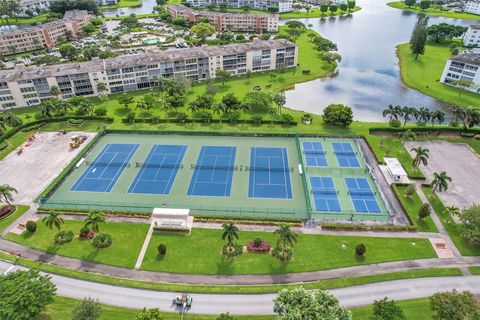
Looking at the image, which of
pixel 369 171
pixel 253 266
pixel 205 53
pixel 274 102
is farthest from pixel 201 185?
pixel 205 53

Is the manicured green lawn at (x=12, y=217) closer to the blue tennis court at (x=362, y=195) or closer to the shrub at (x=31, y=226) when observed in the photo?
the shrub at (x=31, y=226)

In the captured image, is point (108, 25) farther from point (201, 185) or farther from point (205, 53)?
point (201, 185)

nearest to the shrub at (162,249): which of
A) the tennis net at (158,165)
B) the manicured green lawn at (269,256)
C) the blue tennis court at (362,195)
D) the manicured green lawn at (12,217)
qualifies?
the manicured green lawn at (269,256)

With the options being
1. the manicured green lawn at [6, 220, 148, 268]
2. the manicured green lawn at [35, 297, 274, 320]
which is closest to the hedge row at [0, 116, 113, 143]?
the manicured green lawn at [6, 220, 148, 268]

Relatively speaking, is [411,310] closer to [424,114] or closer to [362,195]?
[362,195]

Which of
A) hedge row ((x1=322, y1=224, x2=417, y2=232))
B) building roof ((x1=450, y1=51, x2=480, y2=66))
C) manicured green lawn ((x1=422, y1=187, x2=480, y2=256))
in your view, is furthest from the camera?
building roof ((x1=450, y1=51, x2=480, y2=66))

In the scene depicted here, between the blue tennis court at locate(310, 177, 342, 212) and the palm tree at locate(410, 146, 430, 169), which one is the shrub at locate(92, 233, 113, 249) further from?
the palm tree at locate(410, 146, 430, 169)
